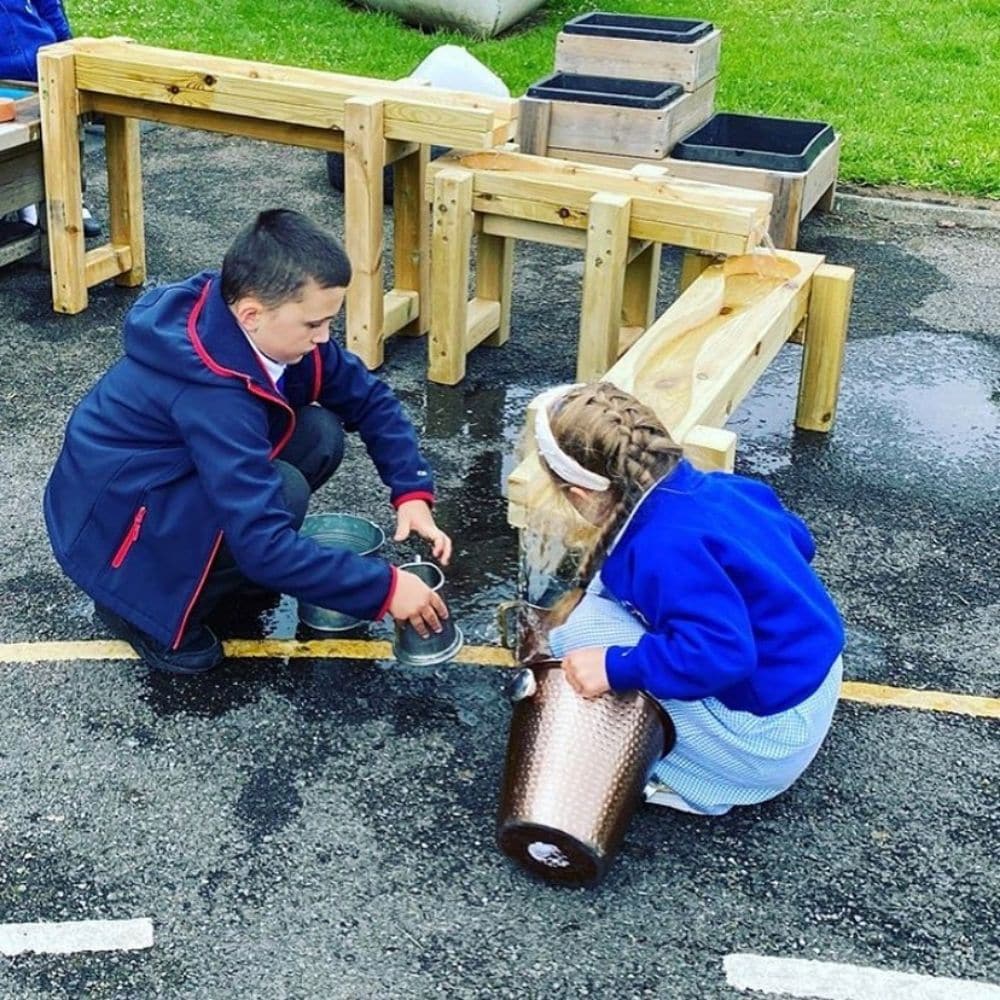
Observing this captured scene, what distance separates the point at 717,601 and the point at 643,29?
252 inches

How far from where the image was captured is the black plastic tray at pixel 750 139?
7574 mm

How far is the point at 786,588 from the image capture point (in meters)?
Result: 3.13

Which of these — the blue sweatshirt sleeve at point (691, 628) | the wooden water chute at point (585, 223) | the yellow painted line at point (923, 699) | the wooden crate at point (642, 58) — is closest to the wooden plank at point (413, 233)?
the wooden water chute at point (585, 223)

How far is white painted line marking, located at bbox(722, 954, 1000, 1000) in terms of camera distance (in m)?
2.99

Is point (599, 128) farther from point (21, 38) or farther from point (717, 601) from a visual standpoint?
point (717, 601)

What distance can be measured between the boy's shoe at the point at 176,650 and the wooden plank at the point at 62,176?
2.94 m

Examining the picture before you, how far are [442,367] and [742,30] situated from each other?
8.02 m

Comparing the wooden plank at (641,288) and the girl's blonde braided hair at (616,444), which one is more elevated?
the girl's blonde braided hair at (616,444)

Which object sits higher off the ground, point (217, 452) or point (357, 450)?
point (217, 452)

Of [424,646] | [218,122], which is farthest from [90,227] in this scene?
[424,646]

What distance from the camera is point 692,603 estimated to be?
3023 millimetres

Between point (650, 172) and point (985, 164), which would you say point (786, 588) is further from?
point (985, 164)

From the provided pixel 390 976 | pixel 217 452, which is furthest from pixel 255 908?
pixel 217 452

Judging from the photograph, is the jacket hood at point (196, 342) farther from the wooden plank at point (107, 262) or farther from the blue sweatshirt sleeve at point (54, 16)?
the blue sweatshirt sleeve at point (54, 16)
